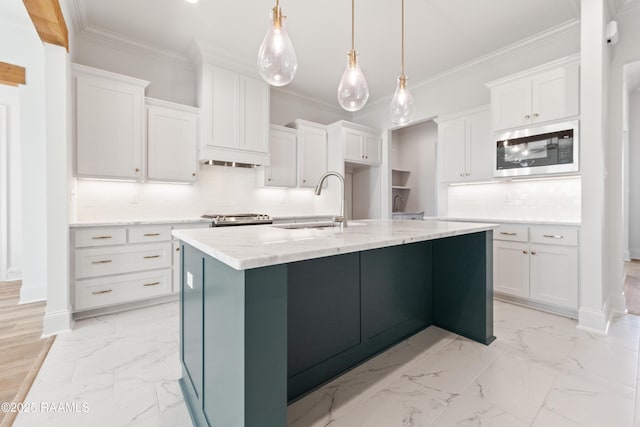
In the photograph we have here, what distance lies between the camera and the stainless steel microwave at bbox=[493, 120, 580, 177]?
2797 mm

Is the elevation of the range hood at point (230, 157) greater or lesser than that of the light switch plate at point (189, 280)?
greater

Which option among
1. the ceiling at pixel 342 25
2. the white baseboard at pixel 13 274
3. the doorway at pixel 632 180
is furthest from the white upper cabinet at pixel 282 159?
the doorway at pixel 632 180

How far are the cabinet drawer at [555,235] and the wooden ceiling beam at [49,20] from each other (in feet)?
14.8

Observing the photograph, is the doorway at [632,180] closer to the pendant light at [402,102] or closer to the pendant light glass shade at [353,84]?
the pendant light at [402,102]

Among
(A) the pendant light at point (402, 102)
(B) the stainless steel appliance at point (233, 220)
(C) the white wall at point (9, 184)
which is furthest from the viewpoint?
(C) the white wall at point (9, 184)

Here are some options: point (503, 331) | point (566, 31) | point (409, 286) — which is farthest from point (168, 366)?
point (566, 31)

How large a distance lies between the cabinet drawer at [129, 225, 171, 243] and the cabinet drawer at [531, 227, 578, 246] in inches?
152

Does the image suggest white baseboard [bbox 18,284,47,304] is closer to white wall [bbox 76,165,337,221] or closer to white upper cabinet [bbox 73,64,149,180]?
white wall [bbox 76,165,337,221]

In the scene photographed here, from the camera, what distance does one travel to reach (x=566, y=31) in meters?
3.12

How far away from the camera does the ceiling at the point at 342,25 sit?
9.19ft

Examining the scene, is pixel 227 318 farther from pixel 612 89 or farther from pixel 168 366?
pixel 612 89

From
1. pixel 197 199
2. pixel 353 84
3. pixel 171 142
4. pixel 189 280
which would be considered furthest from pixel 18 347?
pixel 353 84

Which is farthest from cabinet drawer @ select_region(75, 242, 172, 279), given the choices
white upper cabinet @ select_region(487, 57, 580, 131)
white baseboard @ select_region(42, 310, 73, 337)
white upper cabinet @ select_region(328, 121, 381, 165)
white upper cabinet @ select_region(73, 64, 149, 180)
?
white upper cabinet @ select_region(487, 57, 580, 131)

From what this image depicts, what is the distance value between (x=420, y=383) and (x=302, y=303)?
0.89 meters
